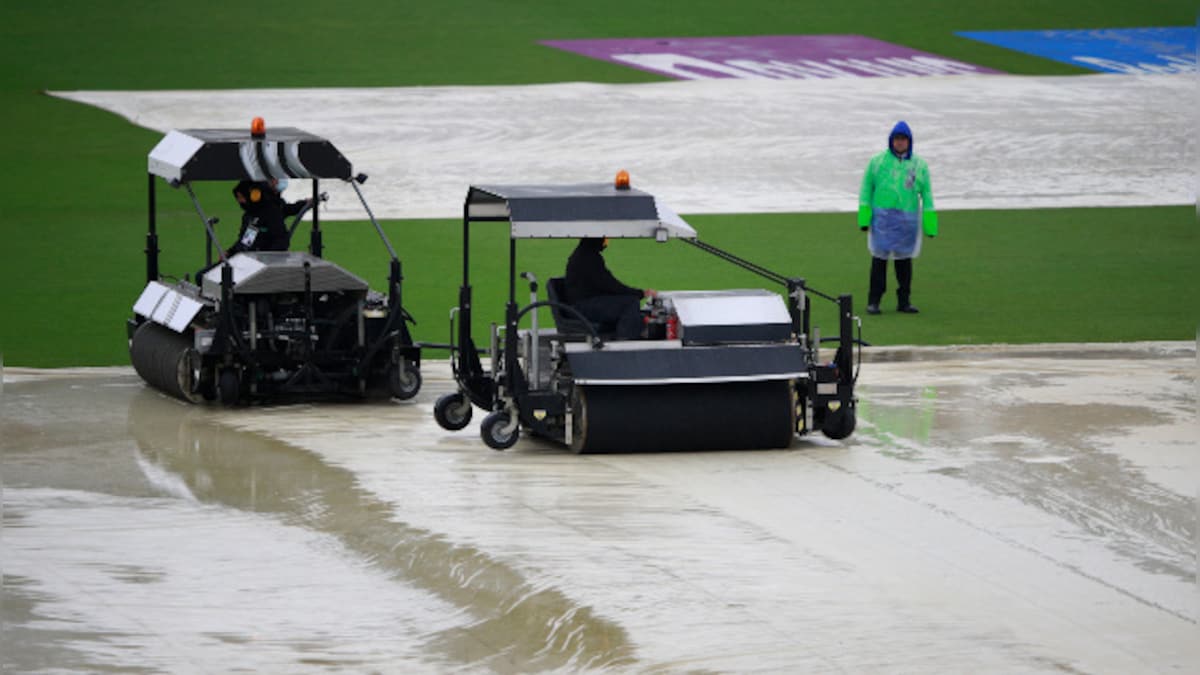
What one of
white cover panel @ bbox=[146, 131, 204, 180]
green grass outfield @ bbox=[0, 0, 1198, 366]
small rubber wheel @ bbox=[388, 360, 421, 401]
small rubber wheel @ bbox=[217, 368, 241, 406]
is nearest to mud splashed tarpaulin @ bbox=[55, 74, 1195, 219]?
green grass outfield @ bbox=[0, 0, 1198, 366]

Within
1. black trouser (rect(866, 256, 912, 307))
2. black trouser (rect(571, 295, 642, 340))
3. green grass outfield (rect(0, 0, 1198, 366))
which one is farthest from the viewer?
black trouser (rect(866, 256, 912, 307))

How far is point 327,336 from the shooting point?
15922 mm

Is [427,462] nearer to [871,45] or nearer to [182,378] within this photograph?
[182,378]

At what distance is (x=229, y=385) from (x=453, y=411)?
5.78ft

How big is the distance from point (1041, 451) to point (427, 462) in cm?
398

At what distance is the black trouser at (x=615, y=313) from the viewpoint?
14430mm

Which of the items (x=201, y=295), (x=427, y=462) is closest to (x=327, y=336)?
(x=201, y=295)

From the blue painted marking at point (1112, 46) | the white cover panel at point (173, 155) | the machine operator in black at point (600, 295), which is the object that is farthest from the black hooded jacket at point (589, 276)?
the blue painted marking at point (1112, 46)

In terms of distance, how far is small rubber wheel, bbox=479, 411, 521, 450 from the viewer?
14.2 meters

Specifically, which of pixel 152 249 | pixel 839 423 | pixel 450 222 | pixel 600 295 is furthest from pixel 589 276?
pixel 450 222

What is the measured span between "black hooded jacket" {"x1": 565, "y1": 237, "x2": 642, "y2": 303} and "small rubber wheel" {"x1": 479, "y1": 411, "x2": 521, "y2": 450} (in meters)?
1.04

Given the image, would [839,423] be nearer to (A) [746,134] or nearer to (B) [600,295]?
(B) [600,295]

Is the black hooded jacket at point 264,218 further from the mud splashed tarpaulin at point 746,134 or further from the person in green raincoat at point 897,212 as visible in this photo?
the mud splashed tarpaulin at point 746,134

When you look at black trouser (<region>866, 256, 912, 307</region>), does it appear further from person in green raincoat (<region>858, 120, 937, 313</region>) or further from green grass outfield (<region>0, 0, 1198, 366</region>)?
green grass outfield (<region>0, 0, 1198, 366</region>)
